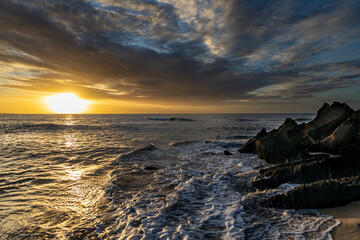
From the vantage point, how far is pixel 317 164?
24.2 feet

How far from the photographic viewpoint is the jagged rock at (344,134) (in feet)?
29.5

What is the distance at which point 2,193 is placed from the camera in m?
7.55

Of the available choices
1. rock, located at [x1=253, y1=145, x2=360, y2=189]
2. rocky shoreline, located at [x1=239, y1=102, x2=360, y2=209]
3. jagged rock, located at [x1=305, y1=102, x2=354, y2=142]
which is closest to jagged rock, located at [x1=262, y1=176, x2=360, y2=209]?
rocky shoreline, located at [x1=239, y1=102, x2=360, y2=209]

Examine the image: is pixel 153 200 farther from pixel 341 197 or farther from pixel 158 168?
pixel 341 197

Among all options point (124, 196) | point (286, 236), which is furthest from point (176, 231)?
point (124, 196)

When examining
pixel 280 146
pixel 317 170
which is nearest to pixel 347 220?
pixel 317 170

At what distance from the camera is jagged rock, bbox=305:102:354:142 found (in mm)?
11791

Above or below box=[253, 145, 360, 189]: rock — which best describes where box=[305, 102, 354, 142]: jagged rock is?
above

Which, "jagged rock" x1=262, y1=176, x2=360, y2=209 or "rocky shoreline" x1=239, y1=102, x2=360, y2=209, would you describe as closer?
"jagged rock" x1=262, y1=176, x2=360, y2=209

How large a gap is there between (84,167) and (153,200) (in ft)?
22.9

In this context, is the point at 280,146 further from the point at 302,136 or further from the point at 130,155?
the point at 130,155

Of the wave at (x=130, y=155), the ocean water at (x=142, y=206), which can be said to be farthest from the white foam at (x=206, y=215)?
the wave at (x=130, y=155)

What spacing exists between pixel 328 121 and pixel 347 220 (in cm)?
963

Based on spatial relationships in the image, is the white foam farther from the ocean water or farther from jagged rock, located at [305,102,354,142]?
jagged rock, located at [305,102,354,142]
